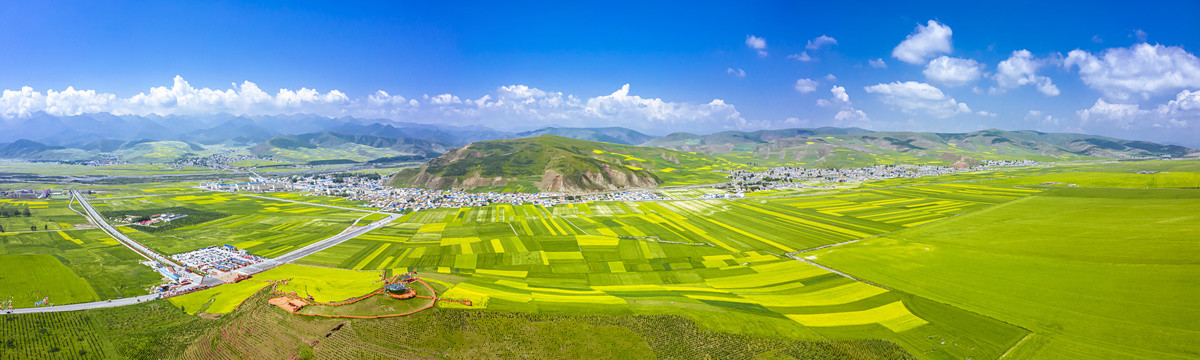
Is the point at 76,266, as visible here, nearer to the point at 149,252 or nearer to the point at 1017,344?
the point at 149,252

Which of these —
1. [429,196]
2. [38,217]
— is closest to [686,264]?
[429,196]

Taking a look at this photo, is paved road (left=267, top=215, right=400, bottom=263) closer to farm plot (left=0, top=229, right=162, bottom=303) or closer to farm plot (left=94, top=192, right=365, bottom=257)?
farm plot (left=94, top=192, right=365, bottom=257)

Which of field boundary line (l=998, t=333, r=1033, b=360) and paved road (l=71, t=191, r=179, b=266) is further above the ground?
field boundary line (l=998, t=333, r=1033, b=360)

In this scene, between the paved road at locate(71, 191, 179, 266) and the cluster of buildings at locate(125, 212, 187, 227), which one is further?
the cluster of buildings at locate(125, 212, 187, 227)

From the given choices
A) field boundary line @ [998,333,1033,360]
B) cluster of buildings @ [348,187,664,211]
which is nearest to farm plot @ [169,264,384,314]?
field boundary line @ [998,333,1033,360]

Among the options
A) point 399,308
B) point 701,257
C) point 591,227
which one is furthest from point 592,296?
point 591,227

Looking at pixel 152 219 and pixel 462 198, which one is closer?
pixel 152 219

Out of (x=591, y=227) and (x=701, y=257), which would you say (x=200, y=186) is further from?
(x=701, y=257)

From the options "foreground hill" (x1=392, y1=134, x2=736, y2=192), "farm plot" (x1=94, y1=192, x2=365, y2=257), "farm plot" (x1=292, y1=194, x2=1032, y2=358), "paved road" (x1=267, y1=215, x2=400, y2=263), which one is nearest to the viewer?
"farm plot" (x1=292, y1=194, x2=1032, y2=358)
